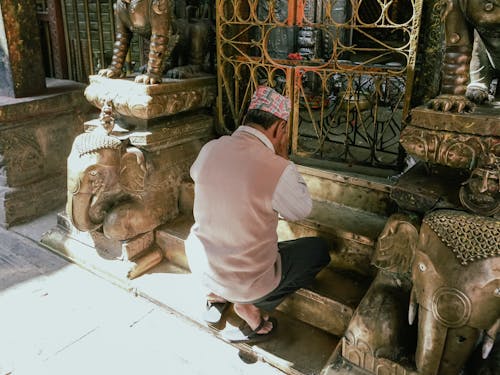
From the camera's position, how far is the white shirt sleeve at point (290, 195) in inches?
88.0

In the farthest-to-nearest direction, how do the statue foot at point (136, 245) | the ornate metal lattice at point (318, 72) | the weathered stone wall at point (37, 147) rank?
the weathered stone wall at point (37, 147) → the statue foot at point (136, 245) → the ornate metal lattice at point (318, 72)

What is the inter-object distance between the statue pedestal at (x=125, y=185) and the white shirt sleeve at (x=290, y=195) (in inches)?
52.7

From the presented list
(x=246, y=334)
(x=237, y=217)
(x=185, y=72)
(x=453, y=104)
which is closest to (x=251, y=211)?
(x=237, y=217)

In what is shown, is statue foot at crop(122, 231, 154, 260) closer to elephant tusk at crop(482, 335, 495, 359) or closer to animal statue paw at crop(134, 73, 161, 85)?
animal statue paw at crop(134, 73, 161, 85)

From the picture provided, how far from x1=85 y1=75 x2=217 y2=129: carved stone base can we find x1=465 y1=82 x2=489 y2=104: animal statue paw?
6.67ft

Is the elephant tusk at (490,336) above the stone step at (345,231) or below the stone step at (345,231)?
above

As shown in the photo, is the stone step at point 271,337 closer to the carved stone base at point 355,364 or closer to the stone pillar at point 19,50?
the carved stone base at point 355,364

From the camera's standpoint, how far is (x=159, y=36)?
3252 mm

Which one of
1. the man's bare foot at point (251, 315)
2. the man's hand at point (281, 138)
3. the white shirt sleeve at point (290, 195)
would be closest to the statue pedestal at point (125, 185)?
the man's bare foot at point (251, 315)

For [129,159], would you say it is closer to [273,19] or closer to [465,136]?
[273,19]

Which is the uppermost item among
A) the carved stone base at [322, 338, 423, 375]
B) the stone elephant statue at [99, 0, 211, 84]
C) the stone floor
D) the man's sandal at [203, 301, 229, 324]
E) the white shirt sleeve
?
the stone elephant statue at [99, 0, 211, 84]

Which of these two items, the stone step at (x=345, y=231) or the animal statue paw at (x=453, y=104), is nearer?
the animal statue paw at (x=453, y=104)

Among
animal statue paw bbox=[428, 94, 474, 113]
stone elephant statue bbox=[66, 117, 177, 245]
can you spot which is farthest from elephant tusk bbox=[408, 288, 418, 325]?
stone elephant statue bbox=[66, 117, 177, 245]

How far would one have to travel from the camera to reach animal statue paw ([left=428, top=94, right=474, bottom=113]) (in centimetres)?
209
